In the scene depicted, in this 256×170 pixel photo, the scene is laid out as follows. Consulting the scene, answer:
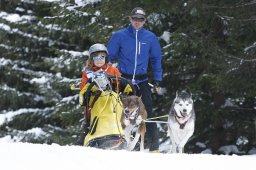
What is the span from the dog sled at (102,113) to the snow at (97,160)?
4.45 ft

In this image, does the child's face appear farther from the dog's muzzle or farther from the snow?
the snow

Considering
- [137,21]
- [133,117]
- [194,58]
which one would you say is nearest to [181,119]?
[133,117]

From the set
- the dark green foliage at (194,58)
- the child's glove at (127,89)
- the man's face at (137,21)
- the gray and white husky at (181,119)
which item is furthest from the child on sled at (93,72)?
the dark green foliage at (194,58)

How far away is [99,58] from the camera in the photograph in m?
7.73

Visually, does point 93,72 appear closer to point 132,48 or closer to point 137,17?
point 132,48

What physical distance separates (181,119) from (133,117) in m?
Result: 0.66

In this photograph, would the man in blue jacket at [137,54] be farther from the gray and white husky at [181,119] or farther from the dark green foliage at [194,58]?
the dark green foliage at [194,58]

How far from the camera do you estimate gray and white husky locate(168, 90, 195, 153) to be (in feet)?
25.2

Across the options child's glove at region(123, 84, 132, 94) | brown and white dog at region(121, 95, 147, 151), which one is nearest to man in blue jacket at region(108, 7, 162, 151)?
child's glove at region(123, 84, 132, 94)

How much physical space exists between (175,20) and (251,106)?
2.88 metres

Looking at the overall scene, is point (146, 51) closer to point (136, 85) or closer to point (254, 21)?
point (136, 85)

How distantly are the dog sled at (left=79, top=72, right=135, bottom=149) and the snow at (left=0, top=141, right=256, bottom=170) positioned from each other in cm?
136

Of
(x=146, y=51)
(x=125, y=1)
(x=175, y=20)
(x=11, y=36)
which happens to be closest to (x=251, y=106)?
(x=175, y=20)

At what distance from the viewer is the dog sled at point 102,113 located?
743cm
